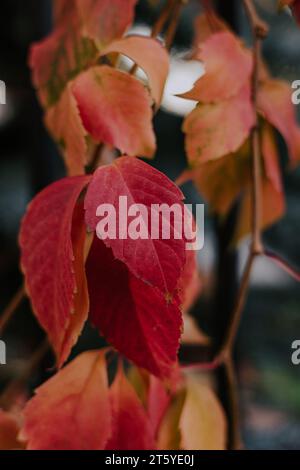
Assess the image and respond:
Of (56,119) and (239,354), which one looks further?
(239,354)

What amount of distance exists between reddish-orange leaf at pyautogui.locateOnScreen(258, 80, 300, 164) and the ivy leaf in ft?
0.25

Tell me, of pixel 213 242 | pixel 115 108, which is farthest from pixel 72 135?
pixel 213 242

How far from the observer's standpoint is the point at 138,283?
0.22 meters

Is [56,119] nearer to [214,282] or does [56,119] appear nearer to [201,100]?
[201,100]

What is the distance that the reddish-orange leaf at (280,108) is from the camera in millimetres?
307

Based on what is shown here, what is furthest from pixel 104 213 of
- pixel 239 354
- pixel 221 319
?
pixel 239 354

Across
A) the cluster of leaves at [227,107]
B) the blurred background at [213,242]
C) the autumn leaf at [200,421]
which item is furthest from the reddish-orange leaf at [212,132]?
the blurred background at [213,242]

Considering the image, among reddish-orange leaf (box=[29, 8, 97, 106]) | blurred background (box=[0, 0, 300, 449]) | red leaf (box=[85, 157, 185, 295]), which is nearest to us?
red leaf (box=[85, 157, 185, 295])

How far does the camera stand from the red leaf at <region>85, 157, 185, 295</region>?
7.3 inches

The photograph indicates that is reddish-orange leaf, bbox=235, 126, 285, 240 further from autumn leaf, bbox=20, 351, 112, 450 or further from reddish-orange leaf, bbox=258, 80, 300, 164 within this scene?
autumn leaf, bbox=20, 351, 112, 450

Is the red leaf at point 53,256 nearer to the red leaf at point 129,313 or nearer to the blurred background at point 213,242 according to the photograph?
the red leaf at point 129,313

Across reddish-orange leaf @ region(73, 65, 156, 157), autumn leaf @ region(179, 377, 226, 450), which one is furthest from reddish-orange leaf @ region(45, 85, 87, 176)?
autumn leaf @ region(179, 377, 226, 450)

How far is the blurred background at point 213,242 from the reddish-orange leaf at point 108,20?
10.4 inches

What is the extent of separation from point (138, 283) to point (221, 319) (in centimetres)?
46
